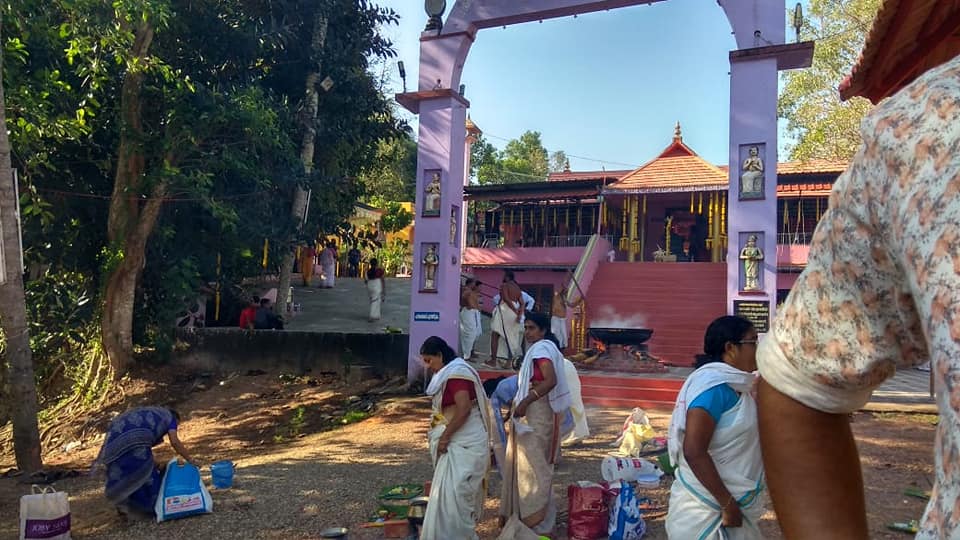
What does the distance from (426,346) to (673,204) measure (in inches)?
722

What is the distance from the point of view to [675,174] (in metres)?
20.6

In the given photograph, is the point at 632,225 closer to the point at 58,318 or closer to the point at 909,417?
the point at 909,417

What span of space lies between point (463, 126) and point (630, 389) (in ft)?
17.6

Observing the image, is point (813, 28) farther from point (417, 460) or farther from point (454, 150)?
point (417, 460)

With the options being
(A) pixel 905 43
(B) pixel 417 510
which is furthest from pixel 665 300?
(B) pixel 417 510

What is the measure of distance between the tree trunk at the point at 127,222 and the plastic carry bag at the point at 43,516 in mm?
7317

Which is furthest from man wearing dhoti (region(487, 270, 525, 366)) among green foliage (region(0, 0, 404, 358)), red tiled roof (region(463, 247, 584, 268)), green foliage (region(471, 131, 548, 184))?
green foliage (region(471, 131, 548, 184))

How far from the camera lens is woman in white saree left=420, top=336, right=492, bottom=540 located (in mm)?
4781

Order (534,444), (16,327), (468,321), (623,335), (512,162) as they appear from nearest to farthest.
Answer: (534,444), (16,327), (623,335), (468,321), (512,162)

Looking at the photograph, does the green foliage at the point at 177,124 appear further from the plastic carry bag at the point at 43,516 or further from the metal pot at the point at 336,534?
the metal pot at the point at 336,534

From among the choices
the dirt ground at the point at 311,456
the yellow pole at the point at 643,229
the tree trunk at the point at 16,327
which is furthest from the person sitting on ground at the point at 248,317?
the yellow pole at the point at 643,229

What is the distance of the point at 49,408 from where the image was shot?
40.7ft

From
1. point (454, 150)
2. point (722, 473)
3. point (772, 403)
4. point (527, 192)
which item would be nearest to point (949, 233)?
point (772, 403)

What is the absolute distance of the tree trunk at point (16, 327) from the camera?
7.27 m
